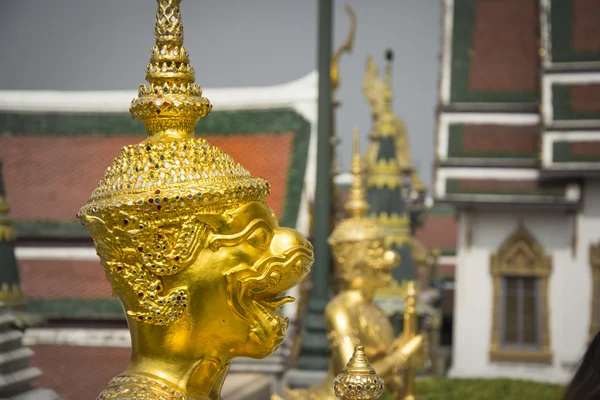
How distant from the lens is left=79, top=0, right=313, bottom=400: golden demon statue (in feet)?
7.17

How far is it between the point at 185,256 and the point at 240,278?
14cm

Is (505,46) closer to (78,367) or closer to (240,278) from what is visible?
(78,367)

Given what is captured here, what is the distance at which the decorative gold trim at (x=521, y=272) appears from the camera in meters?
11.3

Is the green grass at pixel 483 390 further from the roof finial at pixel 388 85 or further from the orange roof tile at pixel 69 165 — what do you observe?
the roof finial at pixel 388 85

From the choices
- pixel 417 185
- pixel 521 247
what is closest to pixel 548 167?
pixel 521 247

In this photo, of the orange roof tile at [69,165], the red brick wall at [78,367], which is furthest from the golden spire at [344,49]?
the red brick wall at [78,367]

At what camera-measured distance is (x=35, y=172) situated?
6.88m

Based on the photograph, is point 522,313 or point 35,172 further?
point 522,313

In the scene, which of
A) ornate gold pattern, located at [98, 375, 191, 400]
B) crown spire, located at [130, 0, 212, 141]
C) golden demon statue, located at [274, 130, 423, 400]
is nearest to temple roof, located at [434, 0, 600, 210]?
golden demon statue, located at [274, 130, 423, 400]

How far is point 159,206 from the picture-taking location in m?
2.16

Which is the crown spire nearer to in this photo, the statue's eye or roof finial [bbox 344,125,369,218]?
the statue's eye

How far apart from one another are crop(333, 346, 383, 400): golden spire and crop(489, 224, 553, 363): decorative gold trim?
380 inches

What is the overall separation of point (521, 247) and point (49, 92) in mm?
6173

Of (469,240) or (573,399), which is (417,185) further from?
(573,399)
